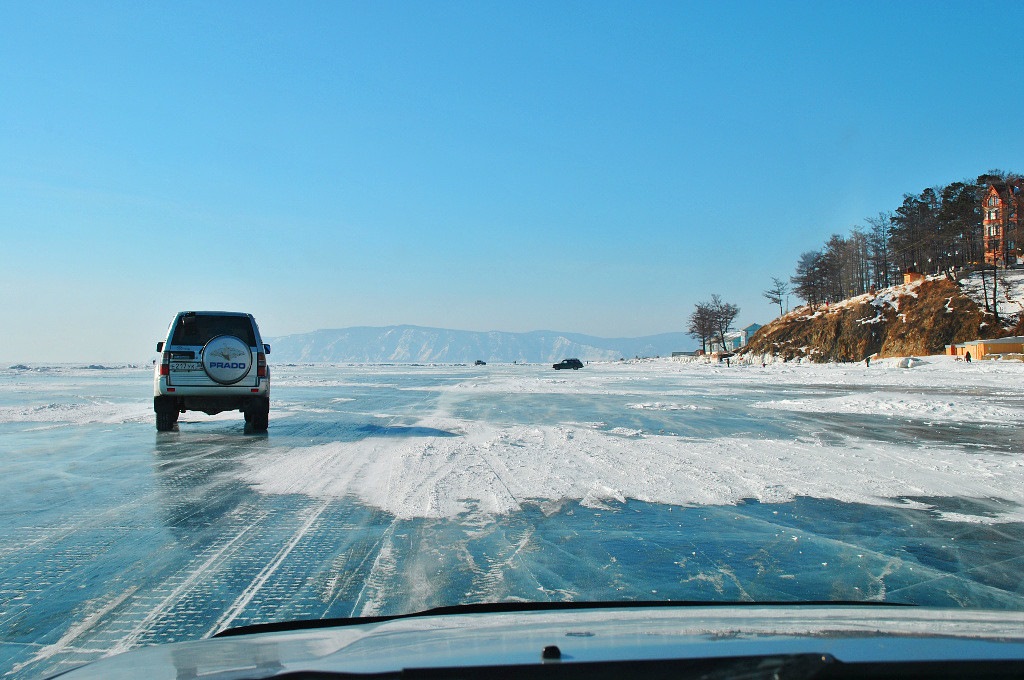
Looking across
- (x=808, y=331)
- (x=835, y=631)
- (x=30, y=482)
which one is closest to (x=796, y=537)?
(x=835, y=631)

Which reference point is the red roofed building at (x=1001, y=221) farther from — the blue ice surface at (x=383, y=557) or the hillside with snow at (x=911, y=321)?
the blue ice surface at (x=383, y=557)

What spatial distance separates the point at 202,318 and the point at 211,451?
3040mm

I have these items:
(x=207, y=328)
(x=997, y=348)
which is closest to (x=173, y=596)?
(x=207, y=328)

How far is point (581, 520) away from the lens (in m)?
Result: 6.42

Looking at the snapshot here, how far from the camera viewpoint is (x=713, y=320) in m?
120

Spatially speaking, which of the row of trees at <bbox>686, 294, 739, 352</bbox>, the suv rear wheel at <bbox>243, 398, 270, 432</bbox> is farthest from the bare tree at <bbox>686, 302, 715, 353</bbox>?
the suv rear wheel at <bbox>243, 398, 270, 432</bbox>

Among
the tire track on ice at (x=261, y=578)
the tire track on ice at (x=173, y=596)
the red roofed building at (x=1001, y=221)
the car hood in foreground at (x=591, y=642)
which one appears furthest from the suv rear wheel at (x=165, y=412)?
the red roofed building at (x=1001, y=221)

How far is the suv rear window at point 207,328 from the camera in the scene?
42.5 ft

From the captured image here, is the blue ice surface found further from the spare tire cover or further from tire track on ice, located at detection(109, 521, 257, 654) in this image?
the spare tire cover

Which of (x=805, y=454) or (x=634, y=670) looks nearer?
(x=634, y=670)

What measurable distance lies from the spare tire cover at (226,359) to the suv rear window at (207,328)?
315 mm

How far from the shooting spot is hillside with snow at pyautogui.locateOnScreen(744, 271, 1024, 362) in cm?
6256

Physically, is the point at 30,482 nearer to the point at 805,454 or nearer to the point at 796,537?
the point at 796,537

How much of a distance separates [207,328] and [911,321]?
70.3 m
